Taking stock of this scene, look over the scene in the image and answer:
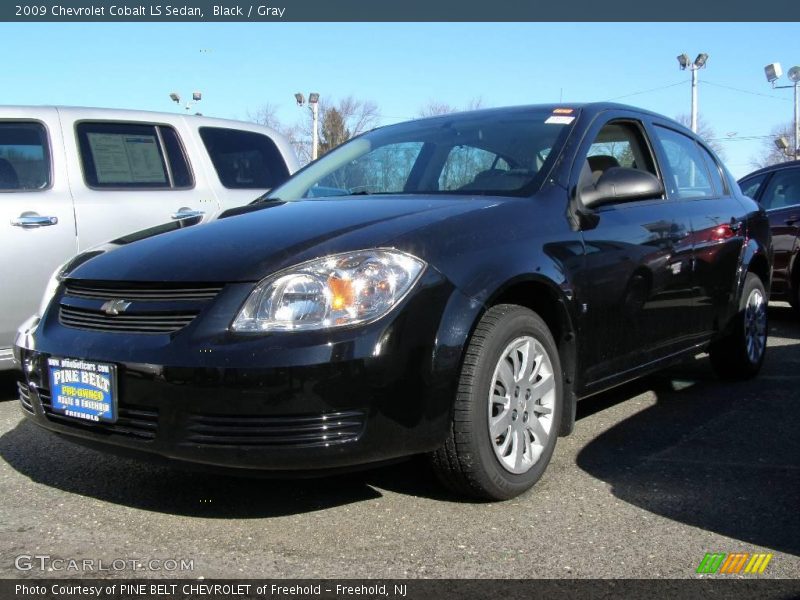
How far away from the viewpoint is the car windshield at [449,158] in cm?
391

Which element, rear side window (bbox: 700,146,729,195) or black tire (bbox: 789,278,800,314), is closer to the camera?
rear side window (bbox: 700,146,729,195)

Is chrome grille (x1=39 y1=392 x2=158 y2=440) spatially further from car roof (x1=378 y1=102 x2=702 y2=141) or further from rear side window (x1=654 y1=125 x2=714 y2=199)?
rear side window (x1=654 y1=125 x2=714 y2=199)

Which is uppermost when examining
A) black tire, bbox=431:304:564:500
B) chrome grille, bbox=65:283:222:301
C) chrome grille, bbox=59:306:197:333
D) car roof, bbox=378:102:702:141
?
car roof, bbox=378:102:702:141

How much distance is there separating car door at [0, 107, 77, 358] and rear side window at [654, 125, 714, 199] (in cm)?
358

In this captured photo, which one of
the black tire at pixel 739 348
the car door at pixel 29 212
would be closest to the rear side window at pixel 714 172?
the black tire at pixel 739 348

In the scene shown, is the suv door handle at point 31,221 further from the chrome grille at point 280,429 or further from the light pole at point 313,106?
the light pole at point 313,106

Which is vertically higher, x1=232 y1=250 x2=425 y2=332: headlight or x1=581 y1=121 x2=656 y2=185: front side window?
x1=581 y1=121 x2=656 y2=185: front side window

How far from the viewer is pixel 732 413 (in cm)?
480

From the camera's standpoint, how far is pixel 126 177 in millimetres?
5832

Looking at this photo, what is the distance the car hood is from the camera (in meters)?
2.98

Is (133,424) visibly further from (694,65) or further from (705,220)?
(694,65)

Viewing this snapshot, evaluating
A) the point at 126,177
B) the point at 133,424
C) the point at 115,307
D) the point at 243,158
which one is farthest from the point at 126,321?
the point at 243,158

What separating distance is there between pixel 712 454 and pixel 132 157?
4.20m

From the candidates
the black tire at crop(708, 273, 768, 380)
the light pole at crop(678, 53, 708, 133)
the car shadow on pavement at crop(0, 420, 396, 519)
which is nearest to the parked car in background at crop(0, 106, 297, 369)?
the car shadow on pavement at crop(0, 420, 396, 519)
